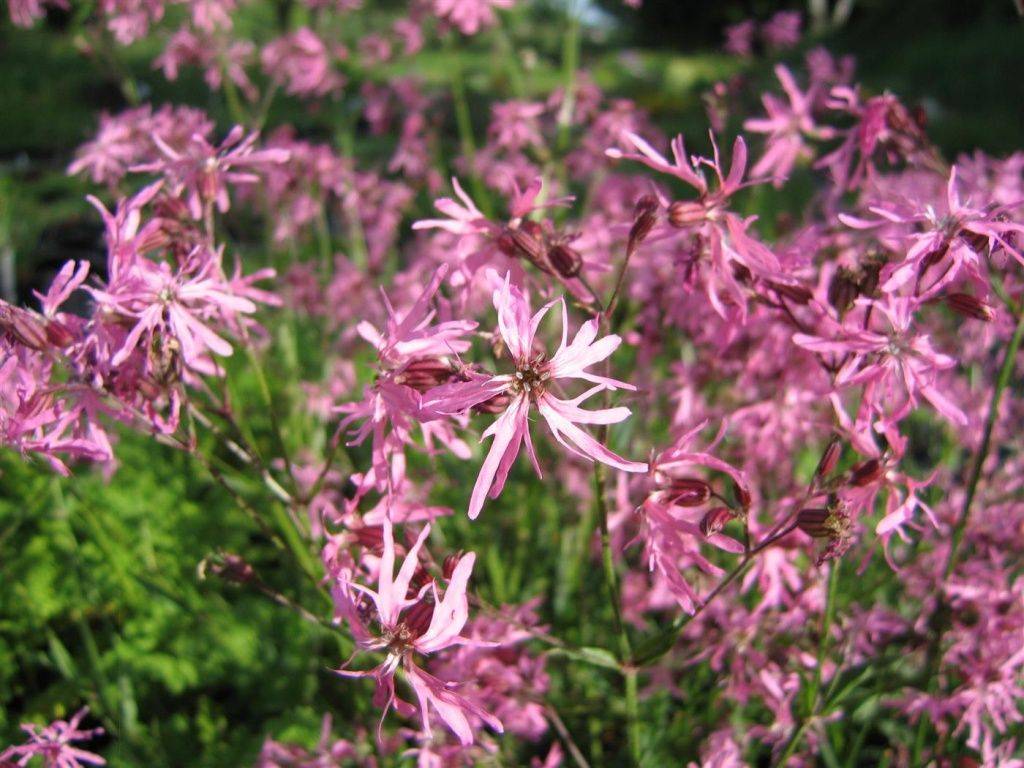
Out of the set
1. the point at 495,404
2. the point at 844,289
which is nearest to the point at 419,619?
the point at 495,404

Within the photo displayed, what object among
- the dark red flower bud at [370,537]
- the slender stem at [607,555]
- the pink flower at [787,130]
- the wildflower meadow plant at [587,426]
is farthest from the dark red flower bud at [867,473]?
the pink flower at [787,130]

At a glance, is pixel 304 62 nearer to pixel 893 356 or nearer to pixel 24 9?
pixel 24 9

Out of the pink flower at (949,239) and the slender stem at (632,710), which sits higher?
the pink flower at (949,239)

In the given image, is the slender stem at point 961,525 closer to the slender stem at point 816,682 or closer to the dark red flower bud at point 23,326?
the slender stem at point 816,682

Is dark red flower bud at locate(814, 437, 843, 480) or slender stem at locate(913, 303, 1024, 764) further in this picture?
slender stem at locate(913, 303, 1024, 764)

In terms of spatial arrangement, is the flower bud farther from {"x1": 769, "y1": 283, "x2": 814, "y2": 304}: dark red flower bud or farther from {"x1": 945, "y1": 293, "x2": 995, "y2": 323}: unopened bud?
{"x1": 945, "y1": 293, "x2": 995, "y2": 323}: unopened bud

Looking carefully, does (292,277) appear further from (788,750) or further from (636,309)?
(788,750)

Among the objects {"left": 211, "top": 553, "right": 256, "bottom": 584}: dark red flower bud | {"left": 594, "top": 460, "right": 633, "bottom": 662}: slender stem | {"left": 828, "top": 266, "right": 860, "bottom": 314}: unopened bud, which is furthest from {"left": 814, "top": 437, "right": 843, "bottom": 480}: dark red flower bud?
{"left": 211, "top": 553, "right": 256, "bottom": 584}: dark red flower bud
